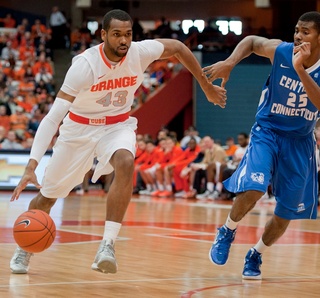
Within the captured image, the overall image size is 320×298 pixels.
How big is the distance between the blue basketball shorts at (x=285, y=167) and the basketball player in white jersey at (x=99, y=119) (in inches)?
36.9

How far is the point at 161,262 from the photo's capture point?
7.62 metres

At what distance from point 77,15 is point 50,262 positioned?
2703cm

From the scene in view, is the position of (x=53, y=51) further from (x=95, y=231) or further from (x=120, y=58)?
(x=120, y=58)

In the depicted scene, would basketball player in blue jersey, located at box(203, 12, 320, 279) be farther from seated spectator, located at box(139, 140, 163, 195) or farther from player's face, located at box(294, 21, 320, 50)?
seated spectator, located at box(139, 140, 163, 195)

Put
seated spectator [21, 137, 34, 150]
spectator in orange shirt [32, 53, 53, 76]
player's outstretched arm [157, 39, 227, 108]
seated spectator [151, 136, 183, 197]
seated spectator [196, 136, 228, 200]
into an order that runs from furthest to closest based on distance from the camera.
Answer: spectator in orange shirt [32, 53, 53, 76], seated spectator [21, 137, 34, 150], seated spectator [151, 136, 183, 197], seated spectator [196, 136, 228, 200], player's outstretched arm [157, 39, 227, 108]

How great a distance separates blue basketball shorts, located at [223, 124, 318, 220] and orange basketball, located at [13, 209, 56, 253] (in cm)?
148

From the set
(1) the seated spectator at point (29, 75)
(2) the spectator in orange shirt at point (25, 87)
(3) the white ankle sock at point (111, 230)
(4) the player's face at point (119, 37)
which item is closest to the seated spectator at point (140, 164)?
(2) the spectator in orange shirt at point (25, 87)

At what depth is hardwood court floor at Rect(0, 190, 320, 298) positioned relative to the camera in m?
6.03

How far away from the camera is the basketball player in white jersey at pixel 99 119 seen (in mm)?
6477

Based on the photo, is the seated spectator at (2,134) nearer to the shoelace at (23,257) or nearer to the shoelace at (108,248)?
the shoelace at (23,257)

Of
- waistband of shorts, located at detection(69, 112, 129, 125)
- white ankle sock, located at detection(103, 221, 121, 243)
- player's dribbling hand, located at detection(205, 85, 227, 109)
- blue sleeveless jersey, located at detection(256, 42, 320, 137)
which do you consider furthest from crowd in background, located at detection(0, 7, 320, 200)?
white ankle sock, located at detection(103, 221, 121, 243)

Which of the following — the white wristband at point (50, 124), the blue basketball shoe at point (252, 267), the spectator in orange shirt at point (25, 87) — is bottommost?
the blue basketball shoe at point (252, 267)

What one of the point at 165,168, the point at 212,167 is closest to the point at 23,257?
the point at 212,167

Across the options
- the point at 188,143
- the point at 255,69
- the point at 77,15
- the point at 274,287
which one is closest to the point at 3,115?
the point at 188,143
